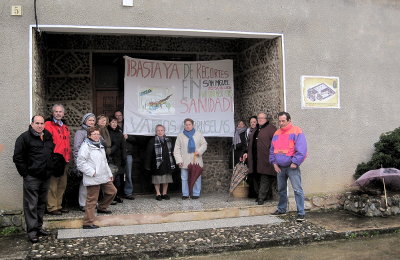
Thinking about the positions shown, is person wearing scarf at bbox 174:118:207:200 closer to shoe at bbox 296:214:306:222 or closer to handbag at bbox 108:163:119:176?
handbag at bbox 108:163:119:176

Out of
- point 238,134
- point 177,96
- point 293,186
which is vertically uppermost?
point 177,96

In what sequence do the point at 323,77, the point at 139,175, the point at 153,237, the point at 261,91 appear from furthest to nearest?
the point at 139,175
the point at 261,91
the point at 323,77
the point at 153,237

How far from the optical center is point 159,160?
753cm

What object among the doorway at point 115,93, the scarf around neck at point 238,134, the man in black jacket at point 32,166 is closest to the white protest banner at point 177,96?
the scarf around neck at point 238,134

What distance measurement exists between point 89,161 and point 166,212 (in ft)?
4.98

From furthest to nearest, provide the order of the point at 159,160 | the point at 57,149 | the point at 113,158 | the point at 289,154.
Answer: the point at 159,160, the point at 113,158, the point at 289,154, the point at 57,149

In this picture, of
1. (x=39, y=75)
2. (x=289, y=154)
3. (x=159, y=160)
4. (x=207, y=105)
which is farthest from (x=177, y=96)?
(x=289, y=154)

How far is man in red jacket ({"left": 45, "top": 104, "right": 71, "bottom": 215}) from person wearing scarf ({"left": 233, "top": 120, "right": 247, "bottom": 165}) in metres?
3.33

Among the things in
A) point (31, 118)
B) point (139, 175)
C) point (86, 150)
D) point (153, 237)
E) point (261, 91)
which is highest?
point (261, 91)

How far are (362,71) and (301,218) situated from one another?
3.20 m

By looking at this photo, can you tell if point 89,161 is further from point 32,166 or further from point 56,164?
point 32,166

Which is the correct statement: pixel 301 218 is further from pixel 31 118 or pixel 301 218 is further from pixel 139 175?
pixel 31 118

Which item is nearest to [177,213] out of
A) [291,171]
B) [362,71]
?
[291,171]

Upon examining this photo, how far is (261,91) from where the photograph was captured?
780 centimetres
